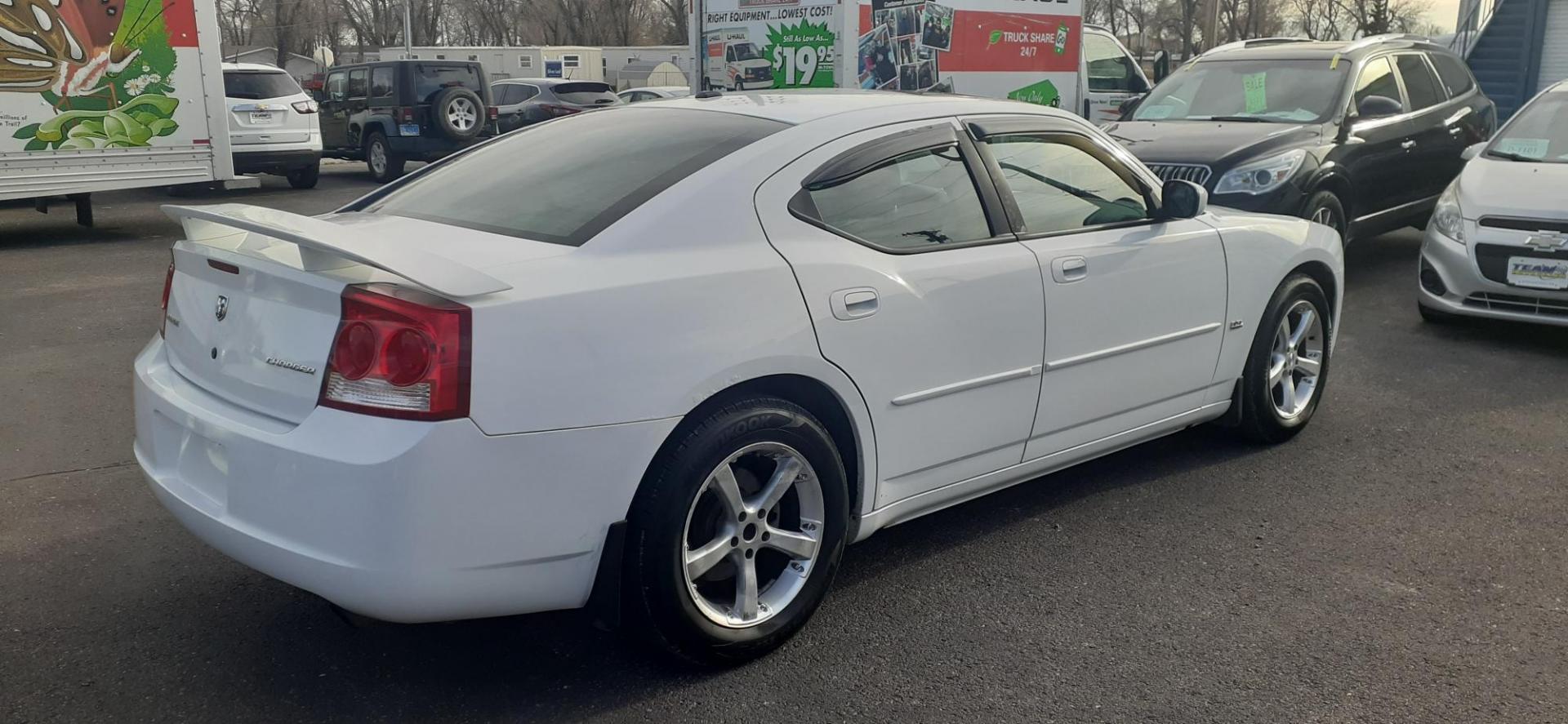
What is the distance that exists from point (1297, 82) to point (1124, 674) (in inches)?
279

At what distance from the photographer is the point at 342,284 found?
9.28ft

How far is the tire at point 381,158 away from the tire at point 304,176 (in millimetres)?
1266

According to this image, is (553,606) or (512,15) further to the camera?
(512,15)

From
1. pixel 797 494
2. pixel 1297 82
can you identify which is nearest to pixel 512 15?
pixel 1297 82

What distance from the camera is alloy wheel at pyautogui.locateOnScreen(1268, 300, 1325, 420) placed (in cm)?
514

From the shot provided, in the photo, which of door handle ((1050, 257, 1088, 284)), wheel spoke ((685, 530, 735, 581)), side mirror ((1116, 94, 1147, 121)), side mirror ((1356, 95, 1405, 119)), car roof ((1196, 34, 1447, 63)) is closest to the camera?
wheel spoke ((685, 530, 735, 581))

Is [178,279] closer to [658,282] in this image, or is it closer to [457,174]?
[457,174]

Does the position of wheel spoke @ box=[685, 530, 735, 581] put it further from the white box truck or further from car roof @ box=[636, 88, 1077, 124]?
the white box truck

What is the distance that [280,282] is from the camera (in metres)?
2.97

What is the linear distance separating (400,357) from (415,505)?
0.33m

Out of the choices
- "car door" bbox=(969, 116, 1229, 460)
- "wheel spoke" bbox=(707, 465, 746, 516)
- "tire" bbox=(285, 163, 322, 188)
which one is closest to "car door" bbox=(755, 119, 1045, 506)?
"car door" bbox=(969, 116, 1229, 460)

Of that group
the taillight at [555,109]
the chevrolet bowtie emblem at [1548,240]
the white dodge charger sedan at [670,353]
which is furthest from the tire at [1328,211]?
the taillight at [555,109]

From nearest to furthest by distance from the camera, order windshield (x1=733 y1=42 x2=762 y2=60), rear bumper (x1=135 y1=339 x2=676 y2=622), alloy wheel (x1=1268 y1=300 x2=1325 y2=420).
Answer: rear bumper (x1=135 y1=339 x2=676 y2=622) < alloy wheel (x1=1268 y1=300 x2=1325 y2=420) < windshield (x1=733 y1=42 x2=762 y2=60)

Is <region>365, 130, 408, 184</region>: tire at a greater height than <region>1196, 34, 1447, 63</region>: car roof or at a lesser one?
lesser
